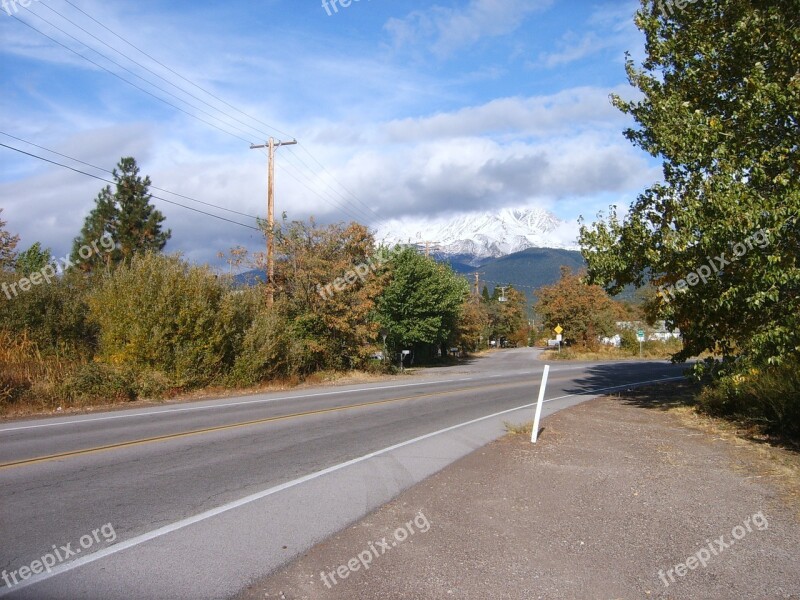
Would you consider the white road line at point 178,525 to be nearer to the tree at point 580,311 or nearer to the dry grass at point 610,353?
the dry grass at point 610,353

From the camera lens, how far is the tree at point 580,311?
6162 cm

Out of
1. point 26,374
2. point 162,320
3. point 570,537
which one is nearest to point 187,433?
point 570,537

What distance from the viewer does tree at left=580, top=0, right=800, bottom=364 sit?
37.6 ft

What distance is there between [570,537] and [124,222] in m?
35.1

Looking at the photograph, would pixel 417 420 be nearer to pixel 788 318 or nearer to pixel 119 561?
pixel 788 318

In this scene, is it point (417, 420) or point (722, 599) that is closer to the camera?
point (722, 599)

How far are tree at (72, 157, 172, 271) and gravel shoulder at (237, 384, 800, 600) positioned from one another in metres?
31.1

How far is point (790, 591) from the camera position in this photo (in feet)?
14.9

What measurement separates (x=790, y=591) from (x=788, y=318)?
28.4 feet

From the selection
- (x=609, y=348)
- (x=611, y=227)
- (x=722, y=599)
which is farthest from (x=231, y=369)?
(x=609, y=348)

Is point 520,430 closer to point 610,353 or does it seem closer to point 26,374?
point 26,374

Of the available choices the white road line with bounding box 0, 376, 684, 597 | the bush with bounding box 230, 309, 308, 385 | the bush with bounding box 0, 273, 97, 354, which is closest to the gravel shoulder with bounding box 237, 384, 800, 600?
the white road line with bounding box 0, 376, 684, 597

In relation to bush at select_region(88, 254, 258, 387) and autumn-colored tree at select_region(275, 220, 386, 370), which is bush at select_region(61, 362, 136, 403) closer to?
bush at select_region(88, 254, 258, 387)

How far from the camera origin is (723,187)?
38.3 feet
